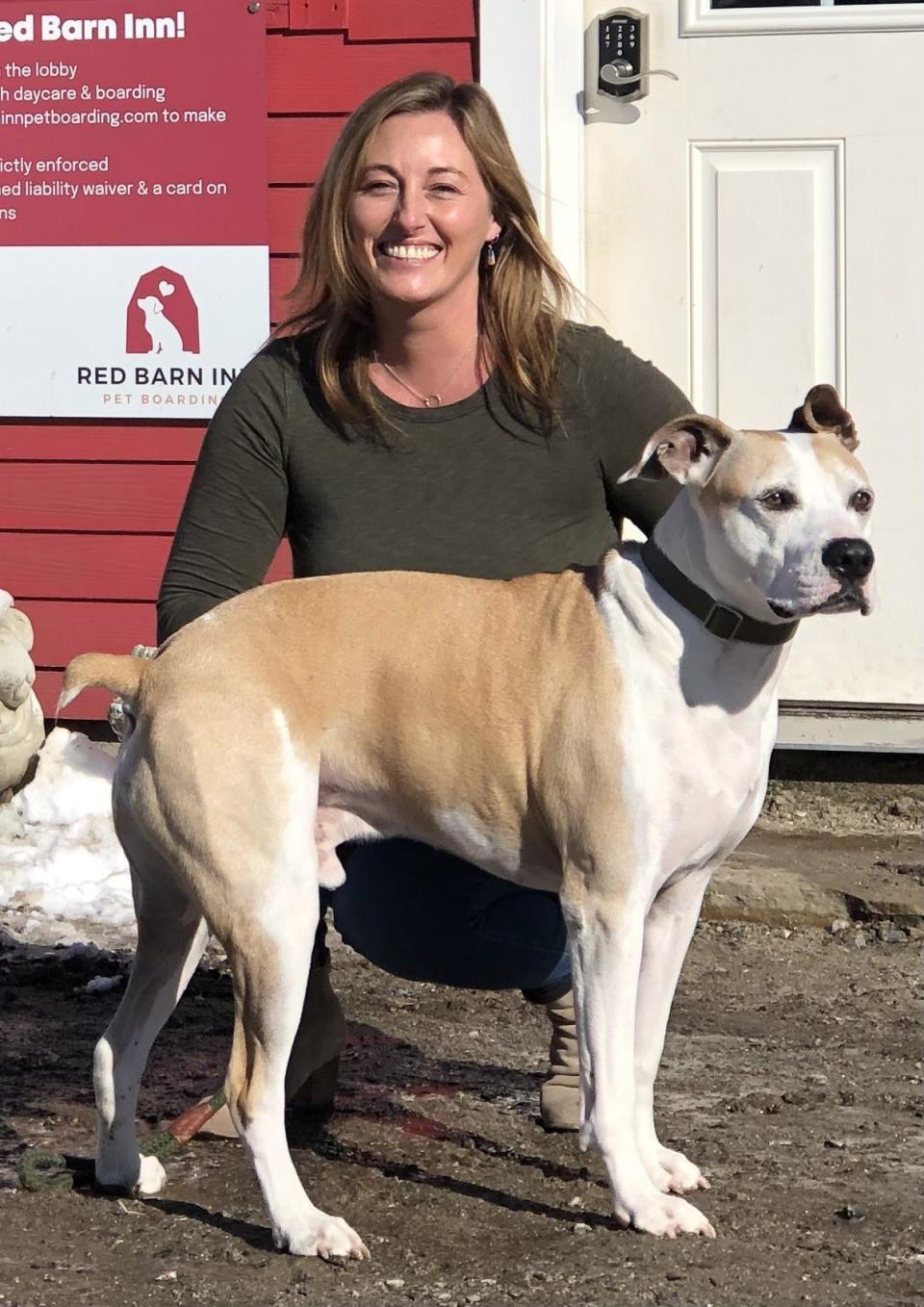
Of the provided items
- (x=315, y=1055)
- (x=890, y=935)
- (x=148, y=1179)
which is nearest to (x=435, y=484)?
(x=315, y=1055)

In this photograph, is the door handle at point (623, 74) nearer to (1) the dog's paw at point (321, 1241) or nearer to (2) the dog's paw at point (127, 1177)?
(2) the dog's paw at point (127, 1177)

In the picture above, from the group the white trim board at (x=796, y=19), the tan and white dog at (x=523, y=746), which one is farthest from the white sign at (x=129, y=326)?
the tan and white dog at (x=523, y=746)

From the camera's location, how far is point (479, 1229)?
3295 mm

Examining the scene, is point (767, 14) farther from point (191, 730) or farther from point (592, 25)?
point (191, 730)

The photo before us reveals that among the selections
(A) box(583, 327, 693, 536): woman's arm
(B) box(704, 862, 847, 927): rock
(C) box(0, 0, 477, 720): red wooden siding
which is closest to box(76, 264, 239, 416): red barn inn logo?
(C) box(0, 0, 477, 720): red wooden siding

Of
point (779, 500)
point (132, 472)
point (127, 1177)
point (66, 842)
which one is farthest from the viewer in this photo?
point (132, 472)

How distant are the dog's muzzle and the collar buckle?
222 mm

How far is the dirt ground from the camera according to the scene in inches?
121

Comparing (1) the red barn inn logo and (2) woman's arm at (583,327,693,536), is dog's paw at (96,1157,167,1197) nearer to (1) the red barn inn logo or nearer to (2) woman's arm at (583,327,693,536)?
(2) woman's arm at (583,327,693,536)

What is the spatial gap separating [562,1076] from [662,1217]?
69 cm

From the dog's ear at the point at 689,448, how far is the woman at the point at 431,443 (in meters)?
0.49

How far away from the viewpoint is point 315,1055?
383cm

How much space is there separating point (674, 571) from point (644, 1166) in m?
1.05

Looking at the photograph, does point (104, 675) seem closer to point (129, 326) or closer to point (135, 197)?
point (129, 326)
